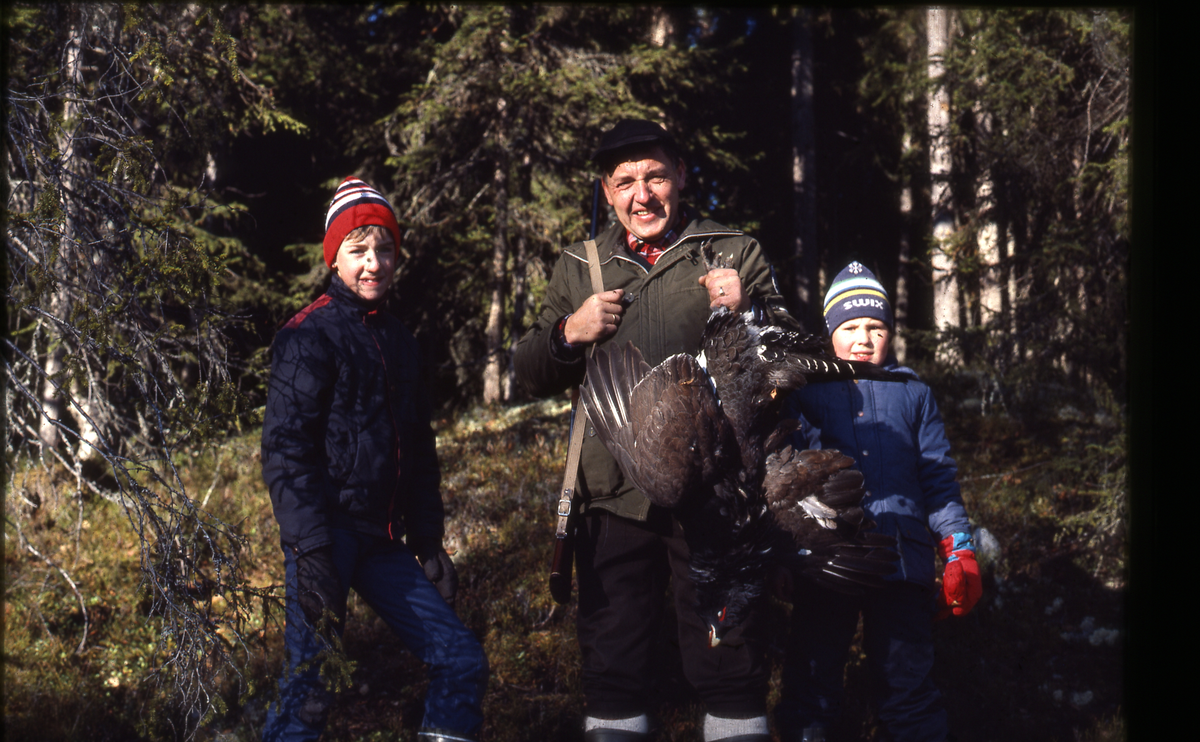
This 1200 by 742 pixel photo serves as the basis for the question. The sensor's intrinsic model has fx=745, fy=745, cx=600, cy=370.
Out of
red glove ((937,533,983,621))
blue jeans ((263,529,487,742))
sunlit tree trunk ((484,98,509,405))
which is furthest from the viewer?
sunlit tree trunk ((484,98,509,405))

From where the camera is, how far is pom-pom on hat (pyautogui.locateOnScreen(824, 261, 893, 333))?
12.9 ft

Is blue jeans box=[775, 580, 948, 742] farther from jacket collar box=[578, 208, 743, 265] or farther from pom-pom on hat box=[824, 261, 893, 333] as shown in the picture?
jacket collar box=[578, 208, 743, 265]

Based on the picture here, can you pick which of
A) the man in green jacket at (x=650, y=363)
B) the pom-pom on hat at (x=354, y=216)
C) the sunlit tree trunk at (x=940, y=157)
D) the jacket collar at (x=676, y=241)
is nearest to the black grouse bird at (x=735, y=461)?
the man in green jacket at (x=650, y=363)

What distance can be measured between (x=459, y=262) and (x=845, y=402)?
7863mm

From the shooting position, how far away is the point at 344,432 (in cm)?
336

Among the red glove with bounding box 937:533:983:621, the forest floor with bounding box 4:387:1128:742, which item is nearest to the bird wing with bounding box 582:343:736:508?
the red glove with bounding box 937:533:983:621

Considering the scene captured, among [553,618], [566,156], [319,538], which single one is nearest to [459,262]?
[566,156]

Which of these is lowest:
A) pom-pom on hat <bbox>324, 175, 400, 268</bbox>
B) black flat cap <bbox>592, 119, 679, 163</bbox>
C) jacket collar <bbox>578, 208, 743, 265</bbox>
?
jacket collar <bbox>578, 208, 743, 265</bbox>

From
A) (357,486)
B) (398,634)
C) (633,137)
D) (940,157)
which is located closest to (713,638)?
(398,634)

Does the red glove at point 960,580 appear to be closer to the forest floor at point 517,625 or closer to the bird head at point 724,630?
the bird head at point 724,630

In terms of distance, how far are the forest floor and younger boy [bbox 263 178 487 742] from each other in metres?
0.67

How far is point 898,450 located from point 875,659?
3.39 feet

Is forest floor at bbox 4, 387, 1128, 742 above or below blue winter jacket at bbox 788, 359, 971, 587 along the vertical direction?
below

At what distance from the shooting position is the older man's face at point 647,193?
3393mm
